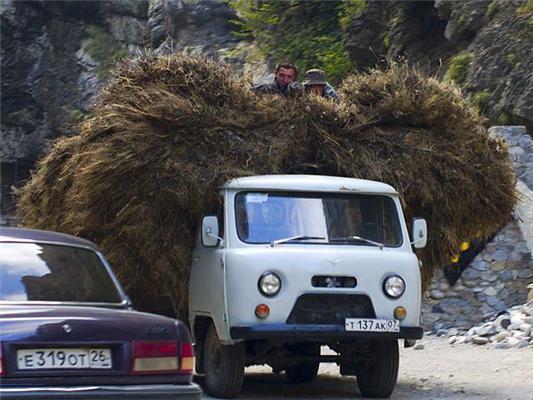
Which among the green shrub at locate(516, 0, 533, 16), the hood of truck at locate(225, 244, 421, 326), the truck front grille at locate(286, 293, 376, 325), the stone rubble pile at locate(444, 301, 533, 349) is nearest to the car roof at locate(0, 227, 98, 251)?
the hood of truck at locate(225, 244, 421, 326)

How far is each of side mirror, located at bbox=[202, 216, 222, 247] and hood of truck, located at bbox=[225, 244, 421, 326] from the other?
21cm

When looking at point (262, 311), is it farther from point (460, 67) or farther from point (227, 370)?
point (460, 67)

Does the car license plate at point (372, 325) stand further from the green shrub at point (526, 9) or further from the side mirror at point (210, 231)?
the green shrub at point (526, 9)

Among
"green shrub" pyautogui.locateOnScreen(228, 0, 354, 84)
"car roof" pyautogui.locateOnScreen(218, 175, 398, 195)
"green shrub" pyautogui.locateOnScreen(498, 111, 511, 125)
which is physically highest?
"green shrub" pyautogui.locateOnScreen(228, 0, 354, 84)

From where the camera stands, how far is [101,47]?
35.7 metres

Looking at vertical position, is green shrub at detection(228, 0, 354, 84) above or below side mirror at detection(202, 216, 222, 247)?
above

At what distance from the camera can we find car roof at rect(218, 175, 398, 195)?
31.9 ft

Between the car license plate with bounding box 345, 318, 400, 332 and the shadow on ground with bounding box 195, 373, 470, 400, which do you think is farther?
the shadow on ground with bounding box 195, 373, 470, 400

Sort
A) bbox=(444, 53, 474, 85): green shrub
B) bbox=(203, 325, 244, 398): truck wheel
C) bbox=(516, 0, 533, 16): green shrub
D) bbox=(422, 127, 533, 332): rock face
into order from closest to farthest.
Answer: bbox=(203, 325, 244, 398): truck wheel
bbox=(422, 127, 533, 332): rock face
bbox=(516, 0, 533, 16): green shrub
bbox=(444, 53, 474, 85): green shrub

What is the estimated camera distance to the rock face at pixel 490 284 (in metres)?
16.9

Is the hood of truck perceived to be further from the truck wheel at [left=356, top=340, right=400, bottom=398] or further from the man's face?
the man's face

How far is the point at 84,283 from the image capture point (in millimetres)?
7105

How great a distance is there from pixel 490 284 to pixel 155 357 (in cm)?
1134

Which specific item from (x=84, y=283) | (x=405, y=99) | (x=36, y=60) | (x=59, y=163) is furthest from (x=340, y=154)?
(x=36, y=60)
